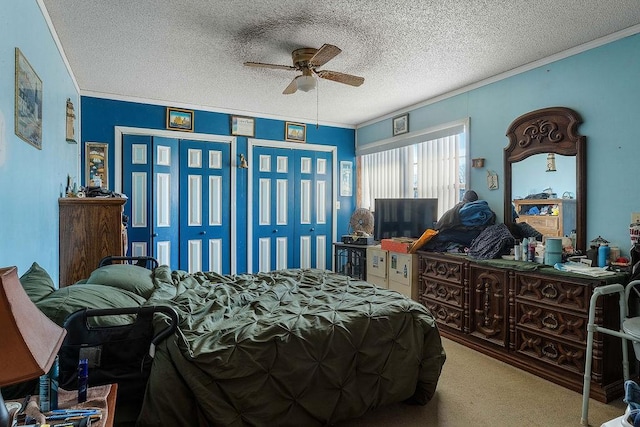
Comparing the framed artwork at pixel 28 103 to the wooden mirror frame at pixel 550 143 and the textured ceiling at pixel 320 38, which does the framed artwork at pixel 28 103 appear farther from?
the wooden mirror frame at pixel 550 143

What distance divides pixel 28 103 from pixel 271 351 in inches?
75.6

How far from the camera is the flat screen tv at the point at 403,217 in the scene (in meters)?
4.34

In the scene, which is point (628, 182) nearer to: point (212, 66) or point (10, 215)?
point (212, 66)

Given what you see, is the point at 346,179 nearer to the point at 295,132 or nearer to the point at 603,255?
the point at 295,132

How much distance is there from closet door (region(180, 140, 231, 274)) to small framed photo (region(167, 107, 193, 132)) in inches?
7.3

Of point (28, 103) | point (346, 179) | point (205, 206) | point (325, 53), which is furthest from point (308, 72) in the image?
point (346, 179)

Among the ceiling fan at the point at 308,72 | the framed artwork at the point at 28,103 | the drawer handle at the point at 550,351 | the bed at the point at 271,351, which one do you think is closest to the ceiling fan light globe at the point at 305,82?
the ceiling fan at the point at 308,72

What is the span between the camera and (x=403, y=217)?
15.0 ft

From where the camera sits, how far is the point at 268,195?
17.7 feet

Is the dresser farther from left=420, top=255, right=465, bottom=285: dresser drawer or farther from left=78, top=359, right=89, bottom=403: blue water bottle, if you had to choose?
left=78, top=359, right=89, bottom=403: blue water bottle

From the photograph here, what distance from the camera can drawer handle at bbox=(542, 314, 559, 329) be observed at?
271 cm

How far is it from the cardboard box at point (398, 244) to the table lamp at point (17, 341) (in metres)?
3.59

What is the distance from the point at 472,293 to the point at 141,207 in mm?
3843

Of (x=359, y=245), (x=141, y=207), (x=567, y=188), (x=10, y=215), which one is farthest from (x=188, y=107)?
(x=567, y=188)
